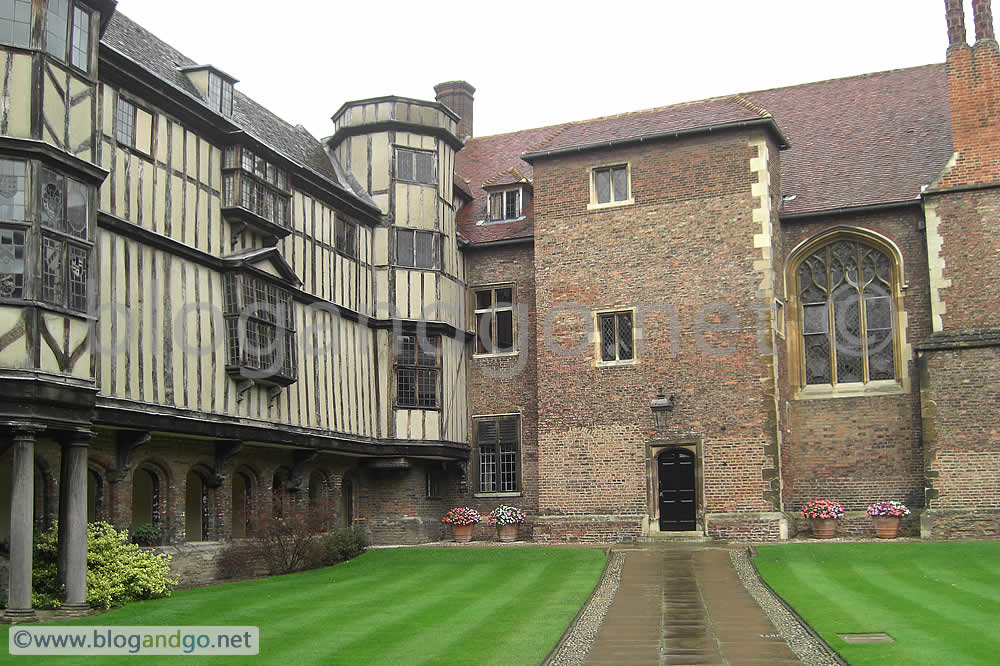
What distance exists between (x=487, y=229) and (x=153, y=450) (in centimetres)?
1269

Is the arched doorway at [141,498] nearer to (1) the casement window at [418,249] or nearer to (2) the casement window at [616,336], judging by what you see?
(1) the casement window at [418,249]

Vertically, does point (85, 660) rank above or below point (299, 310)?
below

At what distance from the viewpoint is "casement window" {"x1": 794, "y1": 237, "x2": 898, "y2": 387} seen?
25.7m

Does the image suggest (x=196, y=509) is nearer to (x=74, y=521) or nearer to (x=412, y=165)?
(x=74, y=521)

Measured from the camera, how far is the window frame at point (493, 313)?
28.6 meters

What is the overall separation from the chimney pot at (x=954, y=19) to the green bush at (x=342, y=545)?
17797 mm

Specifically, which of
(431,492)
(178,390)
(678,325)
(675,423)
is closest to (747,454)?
(675,423)

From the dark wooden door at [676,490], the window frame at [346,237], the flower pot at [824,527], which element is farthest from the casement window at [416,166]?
the flower pot at [824,527]

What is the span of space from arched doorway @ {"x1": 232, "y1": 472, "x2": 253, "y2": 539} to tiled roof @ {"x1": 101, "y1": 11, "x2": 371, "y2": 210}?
6823 millimetres

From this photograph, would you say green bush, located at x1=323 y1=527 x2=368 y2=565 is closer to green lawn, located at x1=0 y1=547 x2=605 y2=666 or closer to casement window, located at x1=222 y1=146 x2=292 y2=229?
green lawn, located at x1=0 y1=547 x2=605 y2=666

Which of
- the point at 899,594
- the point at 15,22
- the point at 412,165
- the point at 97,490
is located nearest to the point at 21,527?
the point at 97,490

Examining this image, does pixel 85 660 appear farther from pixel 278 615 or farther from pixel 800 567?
pixel 800 567

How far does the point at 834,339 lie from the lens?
26094 mm

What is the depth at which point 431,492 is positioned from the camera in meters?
27.9
